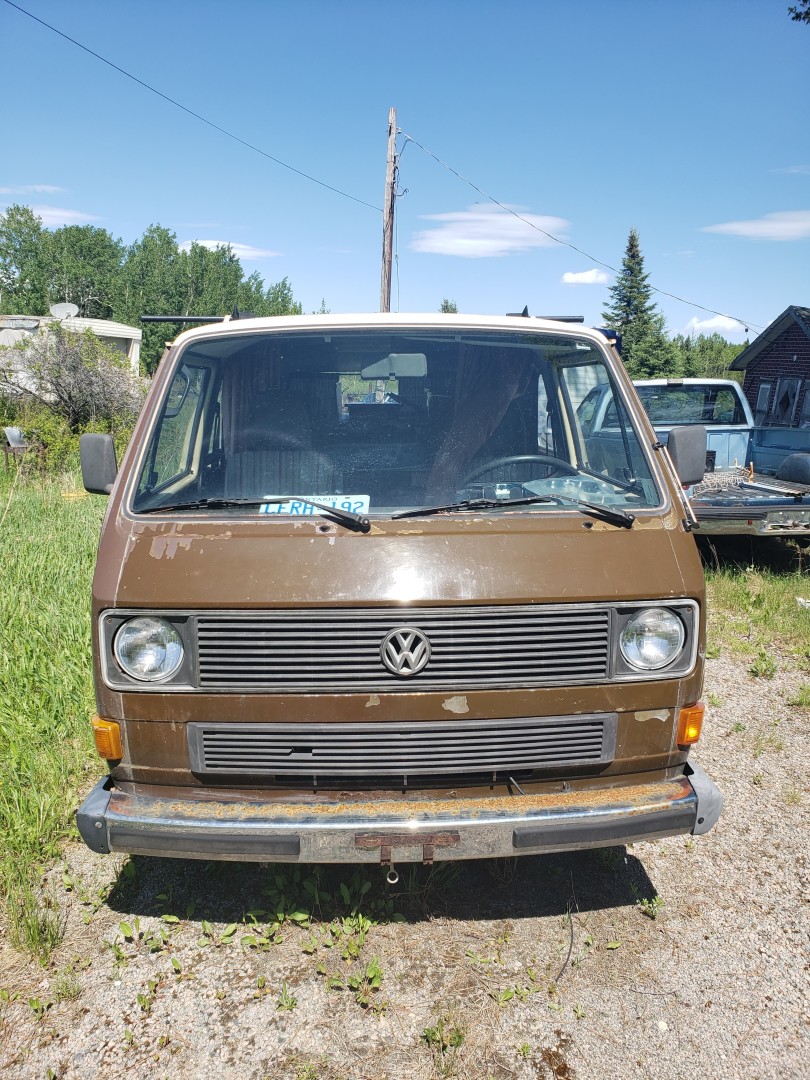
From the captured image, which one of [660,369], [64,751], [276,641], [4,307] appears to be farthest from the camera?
[4,307]

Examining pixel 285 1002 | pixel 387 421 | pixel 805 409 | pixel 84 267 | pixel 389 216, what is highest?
pixel 84 267

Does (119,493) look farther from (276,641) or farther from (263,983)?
(263,983)

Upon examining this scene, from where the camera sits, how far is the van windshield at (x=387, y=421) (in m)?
3.14

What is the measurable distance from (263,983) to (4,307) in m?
83.1

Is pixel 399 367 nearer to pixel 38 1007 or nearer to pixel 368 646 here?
pixel 368 646

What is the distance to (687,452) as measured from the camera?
11.1ft

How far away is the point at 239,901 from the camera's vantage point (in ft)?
10.6

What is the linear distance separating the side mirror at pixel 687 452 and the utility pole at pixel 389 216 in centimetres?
1807

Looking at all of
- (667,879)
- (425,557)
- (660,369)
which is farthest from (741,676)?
(660,369)

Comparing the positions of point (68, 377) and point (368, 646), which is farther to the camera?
point (68, 377)

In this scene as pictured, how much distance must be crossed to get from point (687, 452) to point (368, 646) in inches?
65.8

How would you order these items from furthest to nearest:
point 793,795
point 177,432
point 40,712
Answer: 1. point 40,712
2. point 793,795
3. point 177,432

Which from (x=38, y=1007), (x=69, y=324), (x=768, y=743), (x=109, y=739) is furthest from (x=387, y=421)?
(x=69, y=324)

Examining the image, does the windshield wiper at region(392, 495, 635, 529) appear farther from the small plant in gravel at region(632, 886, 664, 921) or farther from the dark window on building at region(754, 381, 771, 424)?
the dark window on building at region(754, 381, 771, 424)
